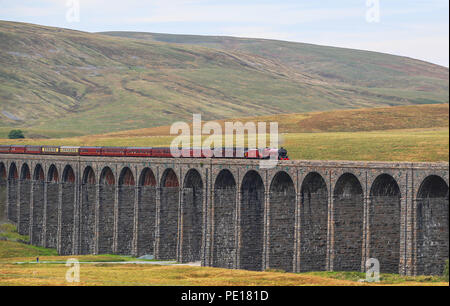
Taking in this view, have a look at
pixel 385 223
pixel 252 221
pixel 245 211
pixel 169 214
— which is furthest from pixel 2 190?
pixel 385 223

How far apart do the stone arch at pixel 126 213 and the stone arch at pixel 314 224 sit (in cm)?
2662

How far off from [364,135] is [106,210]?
107 feet

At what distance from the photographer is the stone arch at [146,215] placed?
7850 cm

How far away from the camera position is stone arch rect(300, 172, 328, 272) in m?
60.1

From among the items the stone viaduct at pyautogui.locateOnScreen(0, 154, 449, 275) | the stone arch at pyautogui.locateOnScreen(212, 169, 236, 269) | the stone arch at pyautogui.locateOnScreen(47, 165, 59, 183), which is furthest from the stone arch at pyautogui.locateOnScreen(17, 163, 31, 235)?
the stone arch at pyautogui.locateOnScreen(212, 169, 236, 269)

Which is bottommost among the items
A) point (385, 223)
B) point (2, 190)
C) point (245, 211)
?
point (385, 223)

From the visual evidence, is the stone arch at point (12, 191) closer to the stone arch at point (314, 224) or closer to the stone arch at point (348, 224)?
the stone arch at point (314, 224)

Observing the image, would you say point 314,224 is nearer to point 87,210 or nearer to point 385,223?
point 385,223

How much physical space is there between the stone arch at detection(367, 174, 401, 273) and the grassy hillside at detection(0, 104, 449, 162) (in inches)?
394

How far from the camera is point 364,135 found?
9125 centimetres

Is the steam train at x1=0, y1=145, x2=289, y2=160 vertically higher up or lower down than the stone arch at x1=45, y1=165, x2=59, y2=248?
higher up

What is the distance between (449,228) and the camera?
51656 mm

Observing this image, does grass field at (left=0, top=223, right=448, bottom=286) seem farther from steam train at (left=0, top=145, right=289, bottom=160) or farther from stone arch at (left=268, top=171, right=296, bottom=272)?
steam train at (left=0, top=145, right=289, bottom=160)

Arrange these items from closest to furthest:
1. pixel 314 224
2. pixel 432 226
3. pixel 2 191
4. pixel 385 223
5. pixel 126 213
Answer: pixel 432 226 < pixel 385 223 < pixel 314 224 < pixel 126 213 < pixel 2 191
